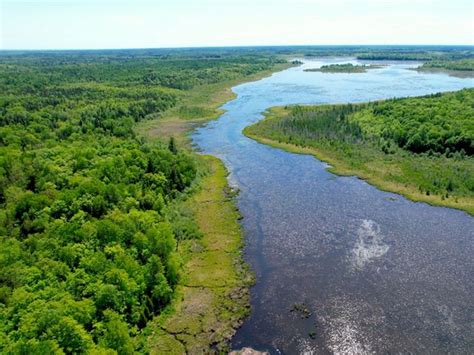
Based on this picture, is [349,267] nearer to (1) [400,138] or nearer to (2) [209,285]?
(2) [209,285]

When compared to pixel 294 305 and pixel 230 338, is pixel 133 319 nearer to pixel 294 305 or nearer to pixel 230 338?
pixel 230 338

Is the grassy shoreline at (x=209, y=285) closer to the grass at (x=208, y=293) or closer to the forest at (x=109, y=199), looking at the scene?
the grass at (x=208, y=293)

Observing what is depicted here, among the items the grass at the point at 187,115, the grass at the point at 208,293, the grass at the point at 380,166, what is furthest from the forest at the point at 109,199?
the grass at the point at 187,115

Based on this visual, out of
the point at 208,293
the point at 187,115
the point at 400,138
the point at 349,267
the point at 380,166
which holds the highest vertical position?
the point at 400,138

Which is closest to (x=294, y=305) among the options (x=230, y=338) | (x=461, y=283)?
(x=230, y=338)

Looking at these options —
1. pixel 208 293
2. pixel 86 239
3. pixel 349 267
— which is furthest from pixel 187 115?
pixel 349 267

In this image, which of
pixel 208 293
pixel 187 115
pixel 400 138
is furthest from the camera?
pixel 187 115

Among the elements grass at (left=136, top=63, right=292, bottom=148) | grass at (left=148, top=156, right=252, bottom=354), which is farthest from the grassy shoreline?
grass at (left=136, top=63, right=292, bottom=148)
